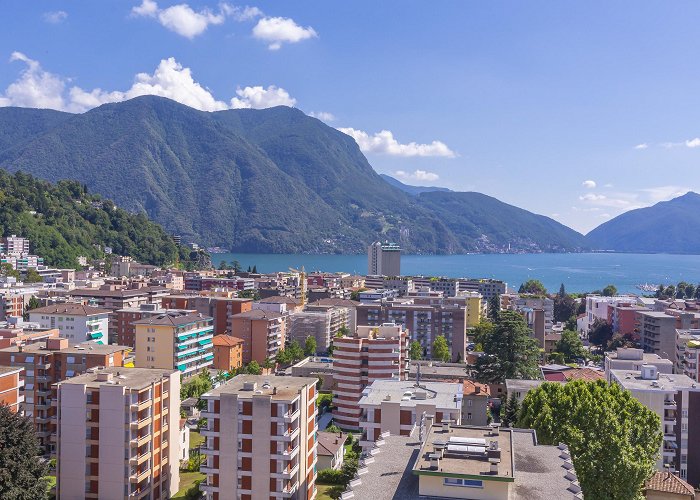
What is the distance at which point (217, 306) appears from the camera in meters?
46.1

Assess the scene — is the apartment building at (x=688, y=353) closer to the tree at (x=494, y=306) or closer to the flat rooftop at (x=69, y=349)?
the tree at (x=494, y=306)

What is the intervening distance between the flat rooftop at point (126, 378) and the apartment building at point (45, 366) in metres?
5.51

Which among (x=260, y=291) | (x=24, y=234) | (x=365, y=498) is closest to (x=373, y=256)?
(x=260, y=291)

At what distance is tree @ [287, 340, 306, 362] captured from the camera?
41594mm

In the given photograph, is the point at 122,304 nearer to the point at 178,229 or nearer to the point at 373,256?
the point at 373,256

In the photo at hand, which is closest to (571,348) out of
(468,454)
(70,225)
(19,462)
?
(19,462)

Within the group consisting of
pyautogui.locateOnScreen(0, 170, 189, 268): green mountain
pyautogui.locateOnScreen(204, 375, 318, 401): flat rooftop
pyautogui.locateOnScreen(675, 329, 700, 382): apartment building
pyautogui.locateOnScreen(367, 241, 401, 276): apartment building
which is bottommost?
pyautogui.locateOnScreen(675, 329, 700, 382): apartment building

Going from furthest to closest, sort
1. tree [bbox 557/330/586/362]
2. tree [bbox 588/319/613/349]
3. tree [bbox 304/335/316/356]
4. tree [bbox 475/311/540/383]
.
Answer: tree [bbox 588/319/613/349] < tree [bbox 557/330/586/362] < tree [bbox 304/335/316/356] < tree [bbox 475/311/540/383]

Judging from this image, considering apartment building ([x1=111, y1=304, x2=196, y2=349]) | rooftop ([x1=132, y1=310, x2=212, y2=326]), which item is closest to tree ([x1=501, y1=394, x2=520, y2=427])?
rooftop ([x1=132, y1=310, x2=212, y2=326])

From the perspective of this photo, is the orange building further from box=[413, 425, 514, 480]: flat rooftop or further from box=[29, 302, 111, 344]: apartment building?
box=[413, 425, 514, 480]: flat rooftop

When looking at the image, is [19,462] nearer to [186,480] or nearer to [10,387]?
[10,387]

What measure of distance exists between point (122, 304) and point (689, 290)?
59275 mm

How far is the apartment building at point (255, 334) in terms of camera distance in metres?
41.2

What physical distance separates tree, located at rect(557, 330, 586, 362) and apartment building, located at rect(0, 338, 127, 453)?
99.6ft
